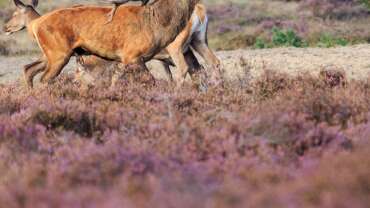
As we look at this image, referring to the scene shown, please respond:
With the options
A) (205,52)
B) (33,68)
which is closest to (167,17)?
(205,52)

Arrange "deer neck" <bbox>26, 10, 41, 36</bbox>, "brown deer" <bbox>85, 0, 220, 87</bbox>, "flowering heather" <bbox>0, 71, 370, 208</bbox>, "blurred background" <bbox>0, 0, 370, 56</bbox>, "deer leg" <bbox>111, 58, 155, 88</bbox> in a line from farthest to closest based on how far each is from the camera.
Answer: "blurred background" <bbox>0, 0, 370, 56</bbox>
"deer neck" <bbox>26, 10, 41, 36</bbox>
"brown deer" <bbox>85, 0, 220, 87</bbox>
"deer leg" <bbox>111, 58, 155, 88</bbox>
"flowering heather" <bbox>0, 71, 370, 208</bbox>

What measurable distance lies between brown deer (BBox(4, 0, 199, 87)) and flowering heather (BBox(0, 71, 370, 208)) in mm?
1592

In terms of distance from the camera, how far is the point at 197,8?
47.4ft

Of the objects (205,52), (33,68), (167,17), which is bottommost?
(205,52)

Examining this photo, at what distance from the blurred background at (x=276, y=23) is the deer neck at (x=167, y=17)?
31.0 feet

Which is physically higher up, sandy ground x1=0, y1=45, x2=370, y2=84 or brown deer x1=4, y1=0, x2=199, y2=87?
brown deer x1=4, y1=0, x2=199, y2=87

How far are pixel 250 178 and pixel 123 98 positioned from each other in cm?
478

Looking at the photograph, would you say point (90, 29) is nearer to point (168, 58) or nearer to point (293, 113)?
point (168, 58)

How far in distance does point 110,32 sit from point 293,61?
556cm

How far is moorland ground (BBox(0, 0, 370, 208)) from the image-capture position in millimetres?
5188

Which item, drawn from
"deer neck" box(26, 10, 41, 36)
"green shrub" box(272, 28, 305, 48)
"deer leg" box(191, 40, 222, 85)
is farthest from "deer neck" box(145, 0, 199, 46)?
"green shrub" box(272, 28, 305, 48)

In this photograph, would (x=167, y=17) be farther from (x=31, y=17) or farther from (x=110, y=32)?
(x=31, y=17)

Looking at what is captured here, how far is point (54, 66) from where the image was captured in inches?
504

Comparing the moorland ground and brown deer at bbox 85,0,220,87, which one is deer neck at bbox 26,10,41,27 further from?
the moorland ground
